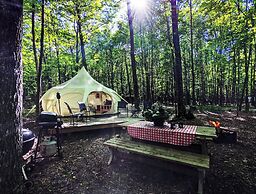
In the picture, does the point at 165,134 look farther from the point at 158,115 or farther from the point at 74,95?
Answer: the point at 74,95

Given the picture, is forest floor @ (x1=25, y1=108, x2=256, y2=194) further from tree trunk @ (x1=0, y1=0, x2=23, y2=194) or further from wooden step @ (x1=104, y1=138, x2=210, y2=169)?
tree trunk @ (x1=0, y1=0, x2=23, y2=194)

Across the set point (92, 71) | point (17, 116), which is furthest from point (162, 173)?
point (92, 71)

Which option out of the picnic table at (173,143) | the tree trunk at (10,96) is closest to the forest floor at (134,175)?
the picnic table at (173,143)

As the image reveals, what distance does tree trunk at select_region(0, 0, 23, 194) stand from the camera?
164cm

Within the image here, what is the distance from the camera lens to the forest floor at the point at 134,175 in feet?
8.73

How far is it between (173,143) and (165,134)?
0.24 meters

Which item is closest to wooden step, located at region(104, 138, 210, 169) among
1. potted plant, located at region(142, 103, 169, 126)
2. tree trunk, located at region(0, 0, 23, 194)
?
potted plant, located at region(142, 103, 169, 126)

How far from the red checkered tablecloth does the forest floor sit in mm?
606

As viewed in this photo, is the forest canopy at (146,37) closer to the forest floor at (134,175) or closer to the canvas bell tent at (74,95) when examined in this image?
the canvas bell tent at (74,95)

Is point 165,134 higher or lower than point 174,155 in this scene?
higher

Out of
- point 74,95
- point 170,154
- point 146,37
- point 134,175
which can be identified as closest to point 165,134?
point 170,154

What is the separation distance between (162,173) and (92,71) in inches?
953

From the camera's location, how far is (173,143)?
10.6 feet

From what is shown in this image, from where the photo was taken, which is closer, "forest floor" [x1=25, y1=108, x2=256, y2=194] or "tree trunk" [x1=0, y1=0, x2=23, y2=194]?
"tree trunk" [x1=0, y1=0, x2=23, y2=194]
